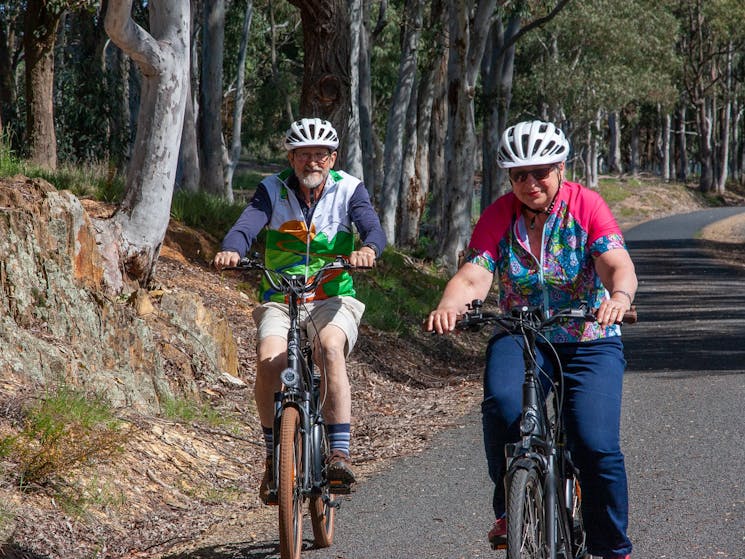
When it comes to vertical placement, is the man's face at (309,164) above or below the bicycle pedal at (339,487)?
above

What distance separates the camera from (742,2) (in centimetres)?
5569

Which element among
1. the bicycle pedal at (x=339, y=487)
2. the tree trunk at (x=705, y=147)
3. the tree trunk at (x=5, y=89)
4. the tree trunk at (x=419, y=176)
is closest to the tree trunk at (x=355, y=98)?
the tree trunk at (x=419, y=176)

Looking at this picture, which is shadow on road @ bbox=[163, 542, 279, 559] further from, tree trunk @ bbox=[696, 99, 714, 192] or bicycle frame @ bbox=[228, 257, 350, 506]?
tree trunk @ bbox=[696, 99, 714, 192]

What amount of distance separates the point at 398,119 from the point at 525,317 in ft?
73.5

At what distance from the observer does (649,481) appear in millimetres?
6867

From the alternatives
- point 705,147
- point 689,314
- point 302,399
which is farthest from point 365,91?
point 705,147

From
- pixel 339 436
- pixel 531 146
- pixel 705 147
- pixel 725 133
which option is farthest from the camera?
pixel 725 133

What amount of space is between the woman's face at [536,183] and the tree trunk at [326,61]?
861 cm

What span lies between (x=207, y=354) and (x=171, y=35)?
2831 millimetres

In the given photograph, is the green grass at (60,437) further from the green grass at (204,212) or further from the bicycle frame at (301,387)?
the green grass at (204,212)

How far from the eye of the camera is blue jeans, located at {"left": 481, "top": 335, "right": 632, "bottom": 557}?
4070 mm

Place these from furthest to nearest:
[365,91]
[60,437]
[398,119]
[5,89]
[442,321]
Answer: [365,91] → [398,119] → [5,89] → [60,437] → [442,321]

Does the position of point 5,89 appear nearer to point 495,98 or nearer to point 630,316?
point 495,98

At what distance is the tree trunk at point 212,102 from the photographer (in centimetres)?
2359
